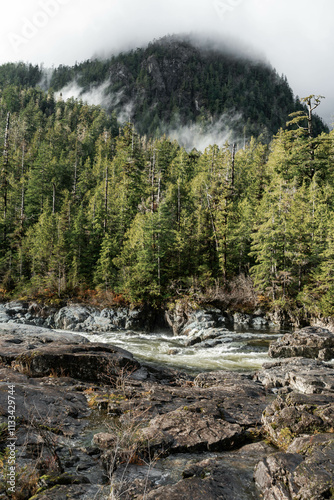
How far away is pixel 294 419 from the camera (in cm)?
740

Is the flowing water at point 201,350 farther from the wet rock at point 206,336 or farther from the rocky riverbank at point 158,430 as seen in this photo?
the rocky riverbank at point 158,430

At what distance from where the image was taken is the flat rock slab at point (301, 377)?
1083 cm

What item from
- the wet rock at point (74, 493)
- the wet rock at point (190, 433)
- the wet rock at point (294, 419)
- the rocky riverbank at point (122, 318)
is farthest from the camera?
the rocky riverbank at point (122, 318)

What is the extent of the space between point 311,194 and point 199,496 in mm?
35212

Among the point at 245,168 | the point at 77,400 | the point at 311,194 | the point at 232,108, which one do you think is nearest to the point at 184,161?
the point at 245,168

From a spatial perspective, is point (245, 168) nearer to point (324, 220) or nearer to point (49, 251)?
point (324, 220)

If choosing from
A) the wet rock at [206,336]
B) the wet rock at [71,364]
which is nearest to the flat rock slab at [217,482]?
the wet rock at [71,364]

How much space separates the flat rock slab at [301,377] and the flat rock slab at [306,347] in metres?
3.03

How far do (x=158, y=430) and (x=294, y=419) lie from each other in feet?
11.4

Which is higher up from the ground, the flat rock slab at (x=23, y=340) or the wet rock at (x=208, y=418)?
the flat rock slab at (x=23, y=340)

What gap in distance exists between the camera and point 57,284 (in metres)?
35.3

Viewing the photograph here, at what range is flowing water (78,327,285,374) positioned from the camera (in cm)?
1667

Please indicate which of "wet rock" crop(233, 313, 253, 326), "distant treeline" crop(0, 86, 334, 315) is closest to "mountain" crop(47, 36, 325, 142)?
"distant treeline" crop(0, 86, 334, 315)

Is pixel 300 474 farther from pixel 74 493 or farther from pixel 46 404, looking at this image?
pixel 46 404
